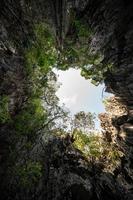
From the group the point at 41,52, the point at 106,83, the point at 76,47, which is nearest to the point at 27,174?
the point at 106,83

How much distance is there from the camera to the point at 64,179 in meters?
21.8

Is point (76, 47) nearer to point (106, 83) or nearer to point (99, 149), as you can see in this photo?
point (106, 83)

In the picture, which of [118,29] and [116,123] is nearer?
[118,29]

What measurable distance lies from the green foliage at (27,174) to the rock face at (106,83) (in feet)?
2.37

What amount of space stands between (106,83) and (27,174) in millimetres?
11787

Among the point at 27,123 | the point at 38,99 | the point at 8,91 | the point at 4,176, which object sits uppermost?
the point at 38,99

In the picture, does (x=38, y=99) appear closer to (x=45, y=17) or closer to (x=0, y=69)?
(x=0, y=69)

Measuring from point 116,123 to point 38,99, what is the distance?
377 inches

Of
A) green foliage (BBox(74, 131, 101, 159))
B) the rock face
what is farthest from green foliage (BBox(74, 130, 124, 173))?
the rock face

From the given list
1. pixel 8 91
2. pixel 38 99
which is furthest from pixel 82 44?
pixel 8 91

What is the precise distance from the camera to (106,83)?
79.2 feet

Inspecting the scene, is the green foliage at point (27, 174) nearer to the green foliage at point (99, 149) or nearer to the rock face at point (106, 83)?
the rock face at point (106, 83)

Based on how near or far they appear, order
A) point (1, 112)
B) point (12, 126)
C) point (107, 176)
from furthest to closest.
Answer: point (107, 176) < point (12, 126) < point (1, 112)

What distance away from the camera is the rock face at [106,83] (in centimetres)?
1966
